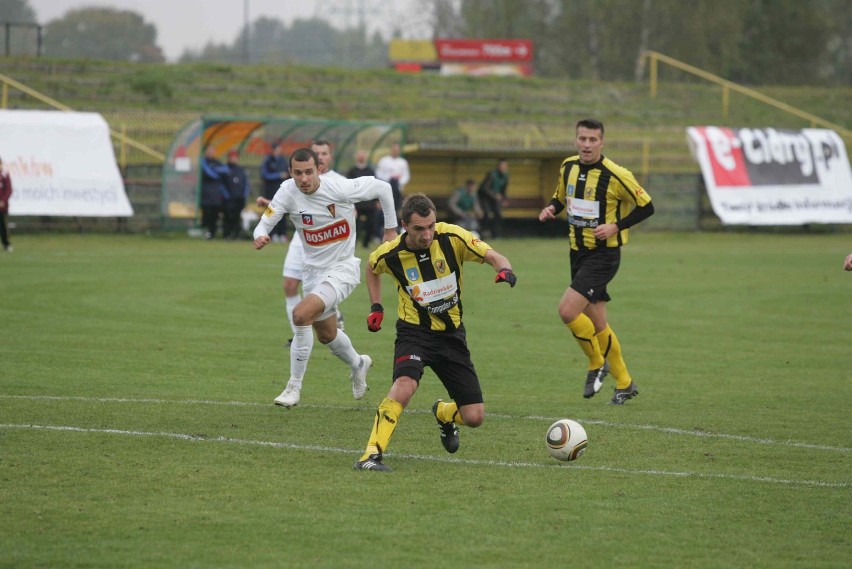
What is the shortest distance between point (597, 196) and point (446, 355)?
298 centimetres

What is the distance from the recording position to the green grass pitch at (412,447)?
226 inches

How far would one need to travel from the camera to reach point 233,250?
2541 cm

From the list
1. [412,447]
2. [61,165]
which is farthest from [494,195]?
[412,447]

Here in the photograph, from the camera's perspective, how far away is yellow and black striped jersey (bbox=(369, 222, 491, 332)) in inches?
299

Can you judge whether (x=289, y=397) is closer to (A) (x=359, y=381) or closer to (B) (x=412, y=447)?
(A) (x=359, y=381)

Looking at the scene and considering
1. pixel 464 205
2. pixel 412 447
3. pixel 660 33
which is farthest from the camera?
pixel 660 33

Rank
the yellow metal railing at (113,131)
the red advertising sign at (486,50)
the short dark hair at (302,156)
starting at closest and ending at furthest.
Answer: the short dark hair at (302,156)
the yellow metal railing at (113,131)
the red advertising sign at (486,50)

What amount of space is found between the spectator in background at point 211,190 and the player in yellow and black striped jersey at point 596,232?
60.2 feet

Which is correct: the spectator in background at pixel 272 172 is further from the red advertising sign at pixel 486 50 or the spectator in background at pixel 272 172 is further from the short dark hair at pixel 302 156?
the red advertising sign at pixel 486 50

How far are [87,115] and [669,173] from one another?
16.0m

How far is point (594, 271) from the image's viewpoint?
10.1 meters

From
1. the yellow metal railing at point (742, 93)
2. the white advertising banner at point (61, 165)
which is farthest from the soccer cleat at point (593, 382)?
the yellow metal railing at point (742, 93)

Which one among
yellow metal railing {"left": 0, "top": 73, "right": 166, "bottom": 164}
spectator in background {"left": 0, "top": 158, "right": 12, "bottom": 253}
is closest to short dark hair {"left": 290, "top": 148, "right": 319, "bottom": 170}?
spectator in background {"left": 0, "top": 158, "right": 12, "bottom": 253}

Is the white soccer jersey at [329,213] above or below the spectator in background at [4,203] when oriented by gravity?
above
